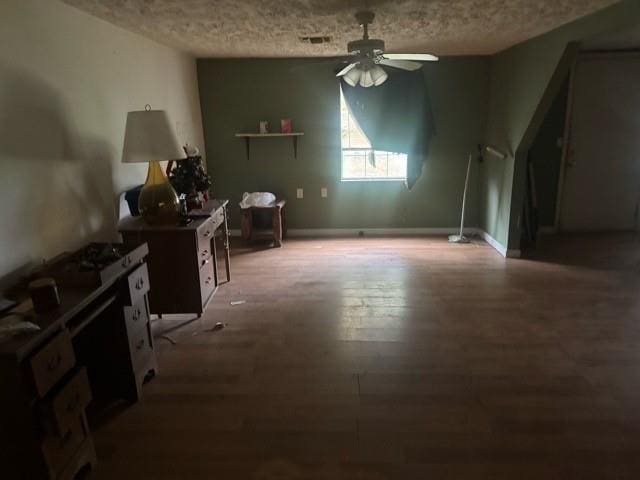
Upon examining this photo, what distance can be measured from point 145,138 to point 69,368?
4.84ft

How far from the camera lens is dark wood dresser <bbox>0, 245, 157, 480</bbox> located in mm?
1470

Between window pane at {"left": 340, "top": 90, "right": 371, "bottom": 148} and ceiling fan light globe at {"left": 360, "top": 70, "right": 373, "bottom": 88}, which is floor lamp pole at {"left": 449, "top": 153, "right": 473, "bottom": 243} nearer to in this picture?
window pane at {"left": 340, "top": 90, "right": 371, "bottom": 148}

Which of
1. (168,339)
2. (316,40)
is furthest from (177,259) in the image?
(316,40)

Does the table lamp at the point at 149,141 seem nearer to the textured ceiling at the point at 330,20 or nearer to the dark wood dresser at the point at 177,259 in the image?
the dark wood dresser at the point at 177,259

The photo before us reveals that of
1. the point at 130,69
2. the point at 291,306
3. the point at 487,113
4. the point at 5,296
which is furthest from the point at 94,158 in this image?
the point at 487,113

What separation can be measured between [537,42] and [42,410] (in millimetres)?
4308

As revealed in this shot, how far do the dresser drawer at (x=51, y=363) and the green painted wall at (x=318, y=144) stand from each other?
151 inches

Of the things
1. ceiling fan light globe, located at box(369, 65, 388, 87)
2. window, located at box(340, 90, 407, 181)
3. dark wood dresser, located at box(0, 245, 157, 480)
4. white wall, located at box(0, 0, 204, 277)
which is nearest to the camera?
dark wood dresser, located at box(0, 245, 157, 480)

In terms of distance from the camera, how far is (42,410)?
5.01 feet

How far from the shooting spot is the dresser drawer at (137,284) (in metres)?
2.21

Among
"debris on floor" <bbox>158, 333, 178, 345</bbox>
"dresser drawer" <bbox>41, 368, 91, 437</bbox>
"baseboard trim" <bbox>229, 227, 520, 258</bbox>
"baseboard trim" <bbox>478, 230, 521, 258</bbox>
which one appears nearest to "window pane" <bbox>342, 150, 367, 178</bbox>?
"baseboard trim" <bbox>229, 227, 520, 258</bbox>

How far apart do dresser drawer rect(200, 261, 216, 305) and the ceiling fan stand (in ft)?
5.87

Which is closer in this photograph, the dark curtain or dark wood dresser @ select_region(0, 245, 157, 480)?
dark wood dresser @ select_region(0, 245, 157, 480)

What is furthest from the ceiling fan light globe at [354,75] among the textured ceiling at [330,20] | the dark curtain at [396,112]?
the dark curtain at [396,112]
